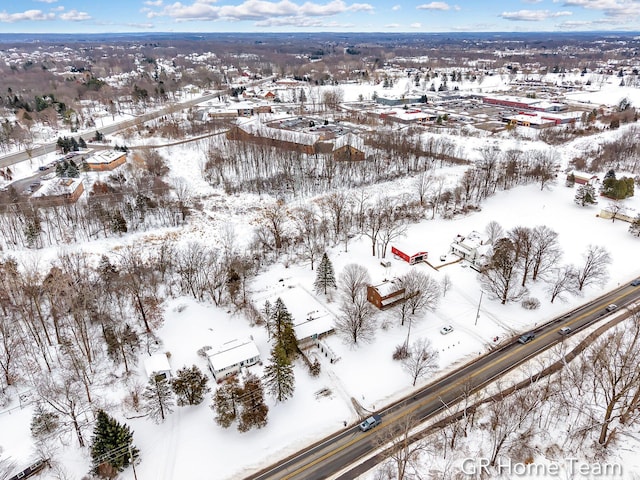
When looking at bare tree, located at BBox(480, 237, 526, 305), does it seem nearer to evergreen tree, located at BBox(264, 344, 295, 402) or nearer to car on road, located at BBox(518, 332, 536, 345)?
car on road, located at BBox(518, 332, 536, 345)

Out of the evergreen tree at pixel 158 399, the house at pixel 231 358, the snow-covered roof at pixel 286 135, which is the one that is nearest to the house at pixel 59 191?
the snow-covered roof at pixel 286 135

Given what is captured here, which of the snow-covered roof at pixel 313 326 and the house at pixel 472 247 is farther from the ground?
the house at pixel 472 247

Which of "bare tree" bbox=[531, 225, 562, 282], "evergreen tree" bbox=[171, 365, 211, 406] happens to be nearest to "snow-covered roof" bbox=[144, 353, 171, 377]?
"evergreen tree" bbox=[171, 365, 211, 406]

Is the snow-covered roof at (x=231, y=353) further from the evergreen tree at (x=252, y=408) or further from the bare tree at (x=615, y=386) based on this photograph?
the bare tree at (x=615, y=386)

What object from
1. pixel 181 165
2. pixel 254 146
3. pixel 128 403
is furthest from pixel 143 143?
pixel 128 403

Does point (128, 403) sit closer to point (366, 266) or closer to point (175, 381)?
point (175, 381)

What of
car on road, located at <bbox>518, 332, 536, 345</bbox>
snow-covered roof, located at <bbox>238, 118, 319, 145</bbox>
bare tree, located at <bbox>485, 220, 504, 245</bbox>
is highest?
snow-covered roof, located at <bbox>238, 118, 319, 145</bbox>
